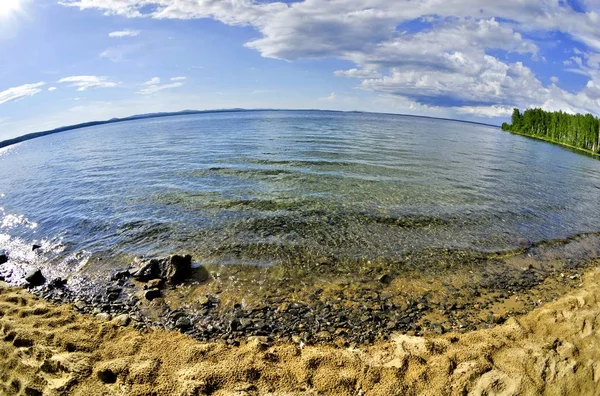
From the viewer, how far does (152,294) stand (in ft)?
37.4

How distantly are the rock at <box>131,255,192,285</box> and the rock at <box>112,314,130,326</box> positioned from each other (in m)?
2.23

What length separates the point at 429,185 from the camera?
27.8 metres

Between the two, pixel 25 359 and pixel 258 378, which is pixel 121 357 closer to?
pixel 25 359

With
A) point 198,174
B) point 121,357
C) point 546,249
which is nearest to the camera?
point 121,357

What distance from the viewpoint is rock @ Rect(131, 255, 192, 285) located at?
12438 millimetres

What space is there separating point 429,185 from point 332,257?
17.2 meters

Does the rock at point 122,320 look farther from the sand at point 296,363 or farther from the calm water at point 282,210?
the calm water at point 282,210

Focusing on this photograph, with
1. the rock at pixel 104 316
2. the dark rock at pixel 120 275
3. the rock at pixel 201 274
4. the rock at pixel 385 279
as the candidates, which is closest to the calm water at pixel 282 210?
the rock at pixel 201 274

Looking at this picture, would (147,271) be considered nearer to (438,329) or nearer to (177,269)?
(177,269)

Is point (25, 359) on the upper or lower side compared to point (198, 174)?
lower

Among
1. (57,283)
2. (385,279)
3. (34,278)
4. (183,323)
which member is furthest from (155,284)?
(385,279)

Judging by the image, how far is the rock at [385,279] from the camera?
41.4 ft

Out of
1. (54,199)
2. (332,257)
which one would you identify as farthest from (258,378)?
(54,199)

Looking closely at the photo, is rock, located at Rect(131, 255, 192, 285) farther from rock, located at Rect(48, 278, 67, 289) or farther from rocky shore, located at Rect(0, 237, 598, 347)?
rock, located at Rect(48, 278, 67, 289)
